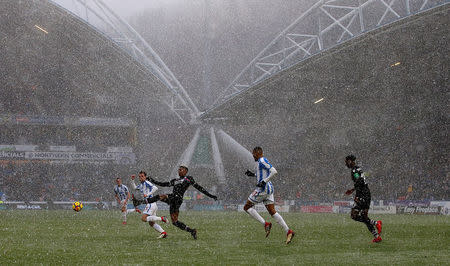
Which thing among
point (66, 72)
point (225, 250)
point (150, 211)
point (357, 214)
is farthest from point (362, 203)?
point (66, 72)

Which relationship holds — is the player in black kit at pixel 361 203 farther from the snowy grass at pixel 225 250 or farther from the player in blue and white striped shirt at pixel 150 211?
the player in blue and white striped shirt at pixel 150 211

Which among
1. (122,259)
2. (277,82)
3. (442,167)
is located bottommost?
(122,259)

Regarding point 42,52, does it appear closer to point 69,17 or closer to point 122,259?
point 69,17

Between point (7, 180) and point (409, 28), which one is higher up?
point (409, 28)

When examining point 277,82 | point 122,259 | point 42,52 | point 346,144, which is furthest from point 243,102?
point 122,259


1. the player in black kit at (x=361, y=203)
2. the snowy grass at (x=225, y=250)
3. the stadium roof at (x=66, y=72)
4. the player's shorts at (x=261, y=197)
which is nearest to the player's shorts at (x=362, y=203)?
the player in black kit at (x=361, y=203)

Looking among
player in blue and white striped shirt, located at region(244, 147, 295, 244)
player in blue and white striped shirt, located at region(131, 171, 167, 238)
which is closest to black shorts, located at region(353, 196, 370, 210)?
player in blue and white striped shirt, located at region(244, 147, 295, 244)

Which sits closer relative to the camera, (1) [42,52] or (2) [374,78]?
(2) [374,78]

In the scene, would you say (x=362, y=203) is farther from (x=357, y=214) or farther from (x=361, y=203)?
(x=357, y=214)

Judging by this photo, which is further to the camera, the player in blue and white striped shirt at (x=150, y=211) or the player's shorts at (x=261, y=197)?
the player in blue and white striped shirt at (x=150, y=211)

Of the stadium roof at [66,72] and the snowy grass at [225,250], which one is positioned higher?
the stadium roof at [66,72]

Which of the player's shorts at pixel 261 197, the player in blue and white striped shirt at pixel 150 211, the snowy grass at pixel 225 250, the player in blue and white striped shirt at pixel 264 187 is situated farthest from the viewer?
the player in blue and white striped shirt at pixel 150 211

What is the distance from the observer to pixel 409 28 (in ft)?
121

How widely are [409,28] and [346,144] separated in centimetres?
2382
